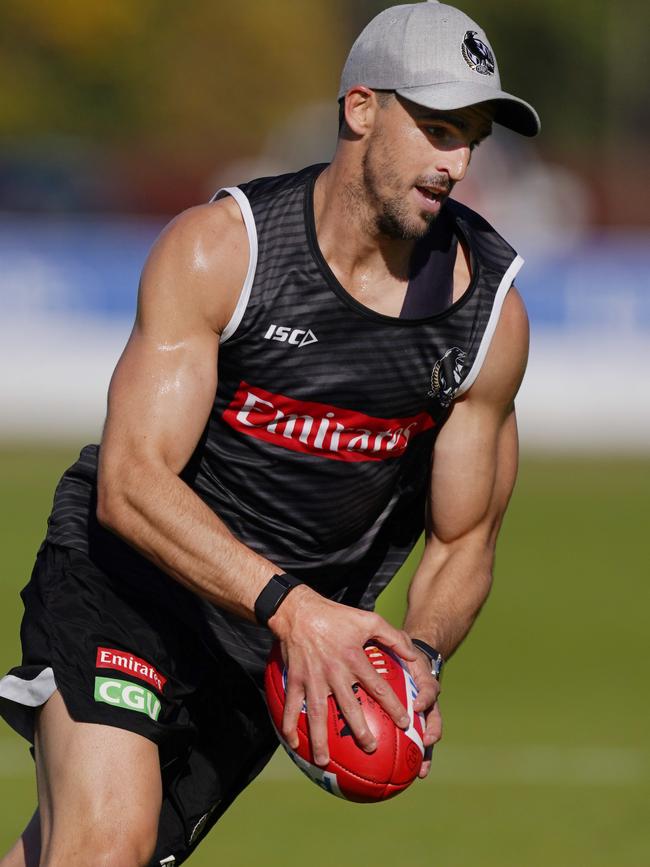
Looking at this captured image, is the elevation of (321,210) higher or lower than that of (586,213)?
higher

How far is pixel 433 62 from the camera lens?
454 centimetres

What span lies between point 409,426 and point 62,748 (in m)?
1.41

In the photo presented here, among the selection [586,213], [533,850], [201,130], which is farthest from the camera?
[201,130]

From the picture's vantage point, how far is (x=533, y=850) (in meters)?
6.59

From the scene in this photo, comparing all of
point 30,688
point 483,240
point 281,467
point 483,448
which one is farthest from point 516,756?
point 30,688

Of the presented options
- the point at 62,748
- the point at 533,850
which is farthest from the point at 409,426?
the point at 533,850

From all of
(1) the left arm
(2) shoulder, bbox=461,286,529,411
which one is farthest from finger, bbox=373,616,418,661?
(2) shoulder, bbox=461,286,529,411

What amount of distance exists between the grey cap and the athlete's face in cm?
7

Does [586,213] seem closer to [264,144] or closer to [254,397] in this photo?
[264,144]

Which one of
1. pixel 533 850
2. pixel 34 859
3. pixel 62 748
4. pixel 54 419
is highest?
pixel 62 748

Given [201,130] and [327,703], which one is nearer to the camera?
[327,703]

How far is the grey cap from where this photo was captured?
452 centimetres

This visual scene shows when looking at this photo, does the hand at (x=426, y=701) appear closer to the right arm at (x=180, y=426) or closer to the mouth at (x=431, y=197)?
the right arm at (x=180, y=426)

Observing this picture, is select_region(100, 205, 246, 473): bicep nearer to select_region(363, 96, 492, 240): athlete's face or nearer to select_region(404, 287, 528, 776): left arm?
select_region(363, 96, 492, 240): athlete's face
